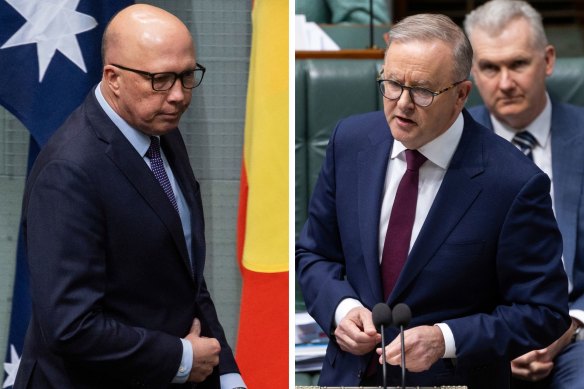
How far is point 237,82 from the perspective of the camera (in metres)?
3.18

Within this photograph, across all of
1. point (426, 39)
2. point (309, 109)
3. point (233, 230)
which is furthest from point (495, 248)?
point (309, 109)

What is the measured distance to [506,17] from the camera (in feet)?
13.2

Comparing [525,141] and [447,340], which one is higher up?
[525,141]

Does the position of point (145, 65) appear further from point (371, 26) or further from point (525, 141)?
point (371, 26)

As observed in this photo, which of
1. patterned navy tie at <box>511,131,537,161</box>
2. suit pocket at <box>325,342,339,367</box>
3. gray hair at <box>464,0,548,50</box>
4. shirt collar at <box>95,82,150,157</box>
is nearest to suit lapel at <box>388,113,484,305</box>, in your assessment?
suit pocket at <box>325,342,339,367</box>

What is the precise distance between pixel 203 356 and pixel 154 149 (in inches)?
20.5

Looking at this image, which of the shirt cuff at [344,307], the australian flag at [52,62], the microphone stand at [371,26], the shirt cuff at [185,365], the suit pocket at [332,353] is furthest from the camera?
the microphone stand at [371,26]

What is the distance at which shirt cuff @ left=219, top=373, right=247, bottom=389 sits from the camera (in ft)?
9.32

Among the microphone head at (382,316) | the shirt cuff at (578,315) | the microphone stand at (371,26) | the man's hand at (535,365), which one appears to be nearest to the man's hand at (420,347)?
the microphone head at (382,316)

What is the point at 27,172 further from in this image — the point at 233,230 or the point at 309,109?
the point at 309,109

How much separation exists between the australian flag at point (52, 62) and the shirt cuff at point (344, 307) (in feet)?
3.16

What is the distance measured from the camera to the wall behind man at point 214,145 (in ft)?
10.3

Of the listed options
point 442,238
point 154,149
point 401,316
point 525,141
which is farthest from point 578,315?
point 154,149

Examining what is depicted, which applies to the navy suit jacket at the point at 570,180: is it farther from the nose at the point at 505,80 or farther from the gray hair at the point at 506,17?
the gray hair at the point at 506,17
